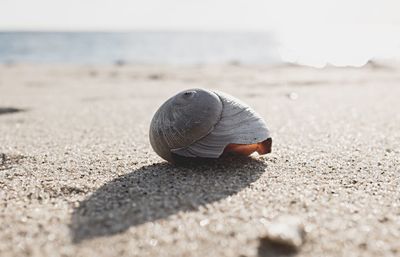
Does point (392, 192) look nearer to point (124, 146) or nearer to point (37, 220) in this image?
point (37, 220)

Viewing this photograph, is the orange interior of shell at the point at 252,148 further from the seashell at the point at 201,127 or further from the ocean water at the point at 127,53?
the ocean water at the point at 127,53

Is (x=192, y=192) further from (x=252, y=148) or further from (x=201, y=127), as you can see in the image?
(x=252, y=148)

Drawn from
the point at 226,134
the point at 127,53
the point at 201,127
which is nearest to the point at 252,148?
the point at 226,134

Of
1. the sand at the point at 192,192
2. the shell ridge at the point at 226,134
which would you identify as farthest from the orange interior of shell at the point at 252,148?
the shell ridge at the point at 226,134

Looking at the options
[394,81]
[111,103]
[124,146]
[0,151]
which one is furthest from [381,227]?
[394,81]

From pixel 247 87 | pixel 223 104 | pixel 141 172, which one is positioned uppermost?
pixel 223 104

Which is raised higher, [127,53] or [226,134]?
[226,134]
